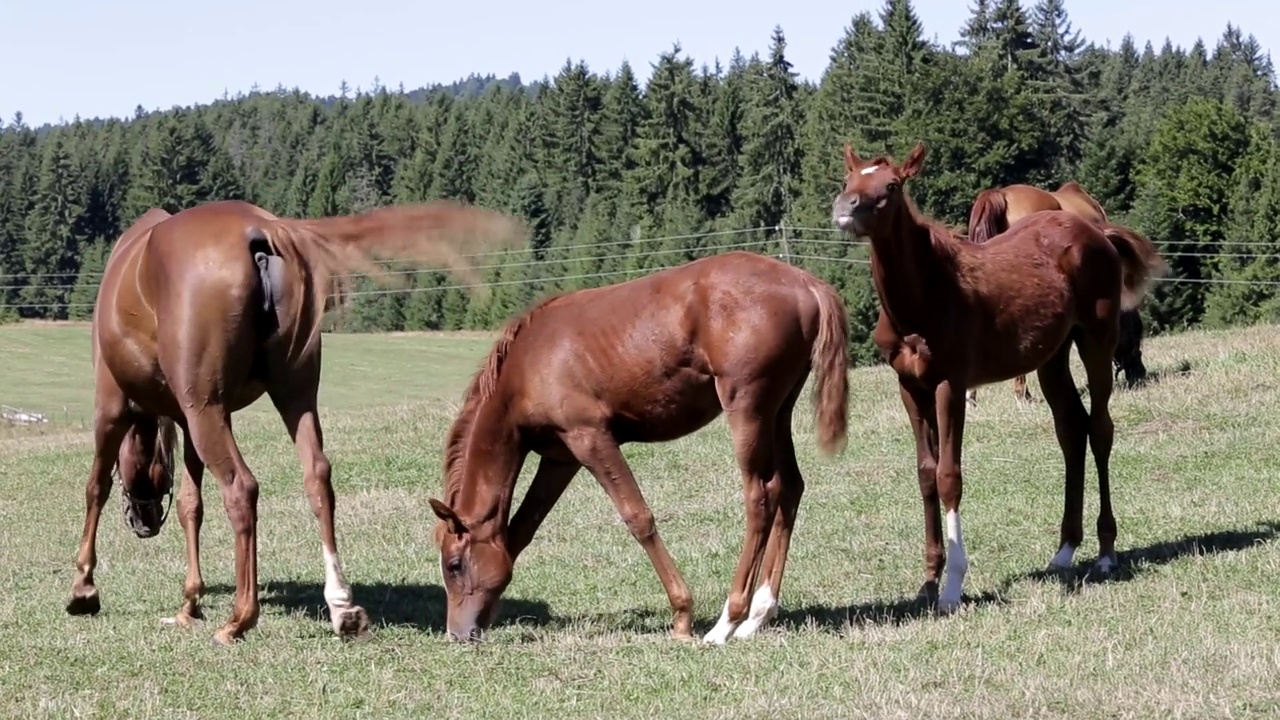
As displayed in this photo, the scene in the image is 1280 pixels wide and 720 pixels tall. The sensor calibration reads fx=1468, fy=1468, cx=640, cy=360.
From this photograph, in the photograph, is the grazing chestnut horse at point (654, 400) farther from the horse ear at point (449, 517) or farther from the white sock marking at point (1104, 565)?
the white sock marking at point (1104, 565)

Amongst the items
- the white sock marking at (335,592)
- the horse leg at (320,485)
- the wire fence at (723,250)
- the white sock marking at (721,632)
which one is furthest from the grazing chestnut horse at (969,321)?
the wire fence at (723,250)

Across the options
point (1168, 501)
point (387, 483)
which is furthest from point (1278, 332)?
point (387, 483)

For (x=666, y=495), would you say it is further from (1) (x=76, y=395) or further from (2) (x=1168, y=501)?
Answer: (1) (x=76, y=395)

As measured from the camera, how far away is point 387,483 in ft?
48.9

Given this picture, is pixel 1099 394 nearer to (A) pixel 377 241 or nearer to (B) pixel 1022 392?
(A) pixel 377 241

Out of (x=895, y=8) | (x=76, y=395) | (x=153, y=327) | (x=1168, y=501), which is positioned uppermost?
(x=895, y=8)

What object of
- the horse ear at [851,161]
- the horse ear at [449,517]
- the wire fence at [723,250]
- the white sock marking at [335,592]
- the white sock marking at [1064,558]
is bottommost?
the wire fence at [723,250]

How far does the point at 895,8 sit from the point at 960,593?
71676 millimetres

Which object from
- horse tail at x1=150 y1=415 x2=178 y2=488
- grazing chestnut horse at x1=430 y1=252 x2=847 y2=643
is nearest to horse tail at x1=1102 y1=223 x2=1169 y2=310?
grazing chestnut horse at x1=430 y1=252 x2=847 y2=643

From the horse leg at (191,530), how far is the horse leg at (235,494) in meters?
0.87

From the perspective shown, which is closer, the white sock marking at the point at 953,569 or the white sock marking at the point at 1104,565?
the white sock marking at the point at 953,569

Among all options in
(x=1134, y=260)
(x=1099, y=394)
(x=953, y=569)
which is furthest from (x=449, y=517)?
(x=1134, y=260)

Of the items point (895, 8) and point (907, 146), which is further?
point (895, 8)

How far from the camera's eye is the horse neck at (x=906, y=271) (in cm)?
800
